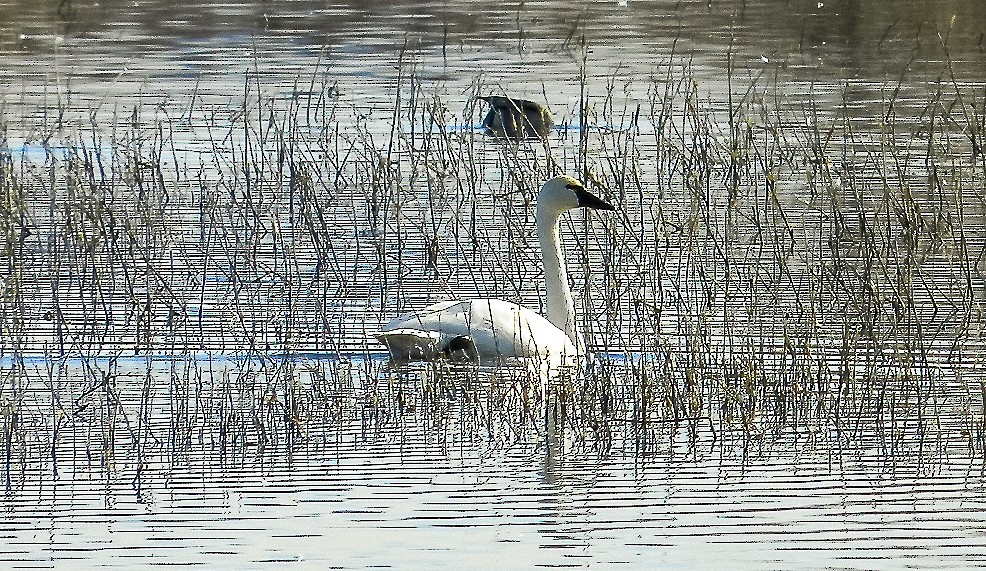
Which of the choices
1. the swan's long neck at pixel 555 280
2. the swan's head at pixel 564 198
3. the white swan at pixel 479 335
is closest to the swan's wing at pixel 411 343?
the white swan at pixel 479 335

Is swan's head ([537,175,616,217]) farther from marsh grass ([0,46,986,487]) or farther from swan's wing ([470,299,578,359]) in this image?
swan's wing ([470,299,578,359])

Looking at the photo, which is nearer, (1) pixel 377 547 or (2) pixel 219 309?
(1) pixel 377 547

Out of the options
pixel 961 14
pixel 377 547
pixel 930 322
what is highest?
pixel 961 14

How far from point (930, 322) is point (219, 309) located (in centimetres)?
313

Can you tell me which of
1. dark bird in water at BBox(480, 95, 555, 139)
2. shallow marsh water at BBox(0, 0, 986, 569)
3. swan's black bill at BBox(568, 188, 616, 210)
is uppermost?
dark bird in water at BBox(480, 95, 555, 139)

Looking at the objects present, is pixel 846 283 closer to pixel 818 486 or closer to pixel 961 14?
pixel 818 486

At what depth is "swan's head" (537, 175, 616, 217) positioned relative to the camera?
31.4 ft

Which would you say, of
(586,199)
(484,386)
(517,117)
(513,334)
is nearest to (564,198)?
(586,199)

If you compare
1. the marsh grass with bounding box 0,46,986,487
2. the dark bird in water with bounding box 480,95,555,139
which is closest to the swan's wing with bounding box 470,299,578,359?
the marsh grass with bounding box 0,46,986,487

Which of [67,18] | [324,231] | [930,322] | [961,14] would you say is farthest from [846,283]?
[67,18]

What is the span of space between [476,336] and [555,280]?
853 mm

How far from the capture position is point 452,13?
25.0m

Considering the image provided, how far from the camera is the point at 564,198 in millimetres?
9617

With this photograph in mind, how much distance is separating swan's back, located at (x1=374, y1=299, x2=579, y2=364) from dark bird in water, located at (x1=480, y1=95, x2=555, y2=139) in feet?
15.4
